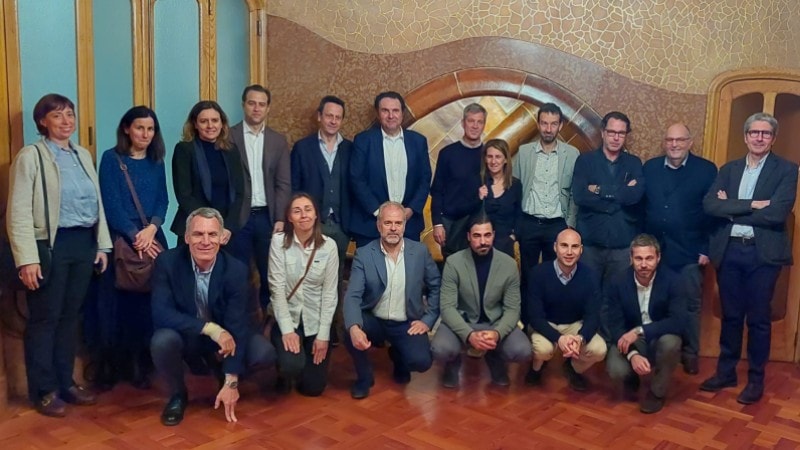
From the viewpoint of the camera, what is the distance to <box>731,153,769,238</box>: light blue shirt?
358 centimetres

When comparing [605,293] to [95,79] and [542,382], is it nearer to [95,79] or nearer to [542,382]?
[542,382]

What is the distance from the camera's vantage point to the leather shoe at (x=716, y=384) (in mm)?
3742

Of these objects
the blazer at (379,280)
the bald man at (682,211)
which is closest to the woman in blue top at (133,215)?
the blazer at (379,280)

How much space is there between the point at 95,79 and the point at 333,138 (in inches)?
51.3

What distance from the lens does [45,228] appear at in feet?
10.2

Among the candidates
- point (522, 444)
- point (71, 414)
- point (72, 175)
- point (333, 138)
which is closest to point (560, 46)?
point (333, 138)

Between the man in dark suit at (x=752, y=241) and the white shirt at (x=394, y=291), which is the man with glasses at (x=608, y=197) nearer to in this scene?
the man in dark suit at (x=752, y=241)

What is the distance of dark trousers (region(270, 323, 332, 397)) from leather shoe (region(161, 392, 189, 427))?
479 mm

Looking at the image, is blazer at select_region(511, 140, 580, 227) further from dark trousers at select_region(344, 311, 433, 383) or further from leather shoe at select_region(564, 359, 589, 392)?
dark trousers at select_region(344, 311, 433, 383)

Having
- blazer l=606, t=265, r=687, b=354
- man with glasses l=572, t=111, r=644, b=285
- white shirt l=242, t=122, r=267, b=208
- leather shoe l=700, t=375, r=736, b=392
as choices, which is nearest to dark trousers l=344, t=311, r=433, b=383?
white shirt l=242, t=122, r=267, b=208

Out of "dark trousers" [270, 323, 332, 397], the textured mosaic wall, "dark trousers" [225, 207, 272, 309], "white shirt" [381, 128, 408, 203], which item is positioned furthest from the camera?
the textured mosaic wall

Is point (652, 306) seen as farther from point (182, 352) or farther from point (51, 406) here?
point (51, 406)

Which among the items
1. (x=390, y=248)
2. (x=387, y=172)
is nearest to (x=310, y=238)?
(x=390, y=248)

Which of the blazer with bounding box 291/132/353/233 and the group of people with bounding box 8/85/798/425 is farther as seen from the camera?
the blazer with bounding box 291/132/353/233
